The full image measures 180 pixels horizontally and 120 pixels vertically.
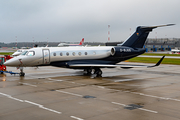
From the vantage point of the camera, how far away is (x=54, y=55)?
2412 centimetres

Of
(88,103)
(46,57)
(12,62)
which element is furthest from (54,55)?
(88,103)

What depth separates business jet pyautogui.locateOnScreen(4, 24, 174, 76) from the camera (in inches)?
907

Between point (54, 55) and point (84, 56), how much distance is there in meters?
3.72

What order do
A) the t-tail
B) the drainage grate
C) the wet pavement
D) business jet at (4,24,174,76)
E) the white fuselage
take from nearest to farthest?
the wet pavement
the drainage grate
the white fuselage
business jet at (4,24,174,76)
the t-tail

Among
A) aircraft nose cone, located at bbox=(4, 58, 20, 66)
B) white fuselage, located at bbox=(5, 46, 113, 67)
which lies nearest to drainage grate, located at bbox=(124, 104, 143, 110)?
white fuselage, located at bbox=(5, 46, 113, 67)

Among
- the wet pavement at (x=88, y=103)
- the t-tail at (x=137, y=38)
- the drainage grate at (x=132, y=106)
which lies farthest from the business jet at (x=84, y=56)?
the drainage grate at (x=132, y=106)

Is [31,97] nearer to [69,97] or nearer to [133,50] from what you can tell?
[69,97]

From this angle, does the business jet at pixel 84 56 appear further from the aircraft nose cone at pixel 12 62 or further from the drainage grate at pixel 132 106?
the drainage grate at pixel 132 106

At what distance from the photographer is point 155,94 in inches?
599

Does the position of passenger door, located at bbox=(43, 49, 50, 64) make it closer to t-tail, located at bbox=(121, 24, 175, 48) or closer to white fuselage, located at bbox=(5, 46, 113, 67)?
white fuselage, located at bbox=(5, 46, 113, 67)

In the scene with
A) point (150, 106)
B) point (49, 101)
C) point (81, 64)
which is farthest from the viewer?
point (81, 64)

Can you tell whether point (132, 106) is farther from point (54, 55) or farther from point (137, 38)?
point (137, 38)

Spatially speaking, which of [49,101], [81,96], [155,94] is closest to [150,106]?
[155,94]

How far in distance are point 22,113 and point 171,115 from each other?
24.4ft
